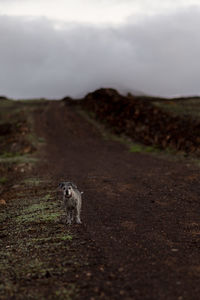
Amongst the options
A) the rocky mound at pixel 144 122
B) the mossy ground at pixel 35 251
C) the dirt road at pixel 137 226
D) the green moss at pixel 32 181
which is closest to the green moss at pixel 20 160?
the dirt road at pixel 137 226

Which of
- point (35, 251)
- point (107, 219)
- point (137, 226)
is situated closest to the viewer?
point (35, 251)

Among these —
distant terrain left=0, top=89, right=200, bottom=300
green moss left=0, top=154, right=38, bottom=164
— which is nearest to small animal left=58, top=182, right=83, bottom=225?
distant terrain left=0, top=89, right=200, bottom=300

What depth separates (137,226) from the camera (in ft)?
27.7

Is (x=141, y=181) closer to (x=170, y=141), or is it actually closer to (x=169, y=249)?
(x=169, y=249)

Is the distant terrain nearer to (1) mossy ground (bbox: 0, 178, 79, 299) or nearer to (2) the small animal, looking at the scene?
(1) mossy ground (bbox: 0, 178, 79, 299)

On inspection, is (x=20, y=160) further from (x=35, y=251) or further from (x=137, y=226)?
(x=35, y=251)

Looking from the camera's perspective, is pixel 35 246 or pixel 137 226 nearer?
pixel 35 246

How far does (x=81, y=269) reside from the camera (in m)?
5.77

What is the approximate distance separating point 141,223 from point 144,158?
14792mm

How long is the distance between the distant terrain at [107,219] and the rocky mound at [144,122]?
0.51ft

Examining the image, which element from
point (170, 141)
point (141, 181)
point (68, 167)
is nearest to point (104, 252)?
point (141, 181)

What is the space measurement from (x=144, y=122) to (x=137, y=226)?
25.6 meters

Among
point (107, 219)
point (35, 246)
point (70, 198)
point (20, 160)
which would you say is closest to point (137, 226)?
point (107, 219)

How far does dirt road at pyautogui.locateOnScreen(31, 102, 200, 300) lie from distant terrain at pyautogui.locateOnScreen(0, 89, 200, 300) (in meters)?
0.02
